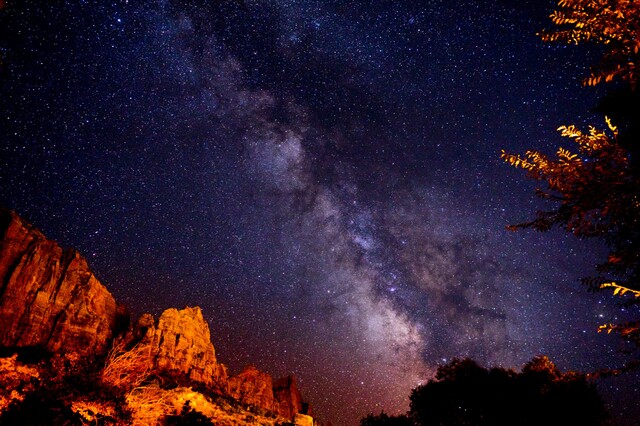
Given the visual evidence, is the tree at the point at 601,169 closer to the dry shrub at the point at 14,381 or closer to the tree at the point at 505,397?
the dry shrub at the point at 14,381

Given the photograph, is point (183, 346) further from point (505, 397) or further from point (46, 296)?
point (505, 397)

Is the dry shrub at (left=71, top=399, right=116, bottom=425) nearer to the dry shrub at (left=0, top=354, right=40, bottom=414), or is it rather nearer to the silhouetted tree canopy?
the dry shrub at (left=0, top=354, right=40, bottom=414)

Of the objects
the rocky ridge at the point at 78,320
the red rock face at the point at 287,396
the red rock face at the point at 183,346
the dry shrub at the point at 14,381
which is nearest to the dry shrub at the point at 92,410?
the dry shrub at the point at 14,381

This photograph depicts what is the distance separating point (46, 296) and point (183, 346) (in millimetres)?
28897

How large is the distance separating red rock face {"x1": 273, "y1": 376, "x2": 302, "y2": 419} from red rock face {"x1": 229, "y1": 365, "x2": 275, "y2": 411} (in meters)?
3.29

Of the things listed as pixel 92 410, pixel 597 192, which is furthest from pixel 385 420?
pixel 597 192

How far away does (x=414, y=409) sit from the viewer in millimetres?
29250

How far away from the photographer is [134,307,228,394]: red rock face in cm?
6988

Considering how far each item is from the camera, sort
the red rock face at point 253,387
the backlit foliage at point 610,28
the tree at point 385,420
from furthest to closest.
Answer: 1. the red rock face at point 253,387
2. the tree at point 385,420
3. the backlit foliage at point 610,28

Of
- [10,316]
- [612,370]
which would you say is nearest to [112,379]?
[612,370]

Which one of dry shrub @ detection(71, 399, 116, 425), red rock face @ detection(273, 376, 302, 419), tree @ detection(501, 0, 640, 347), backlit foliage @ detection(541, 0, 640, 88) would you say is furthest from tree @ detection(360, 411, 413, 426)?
red rock face @ detection(273, 376, 302, 419)

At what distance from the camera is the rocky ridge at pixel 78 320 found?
53.0 metres

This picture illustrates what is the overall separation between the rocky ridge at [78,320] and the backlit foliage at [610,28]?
48.3 meters

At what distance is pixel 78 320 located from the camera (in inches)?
2424
